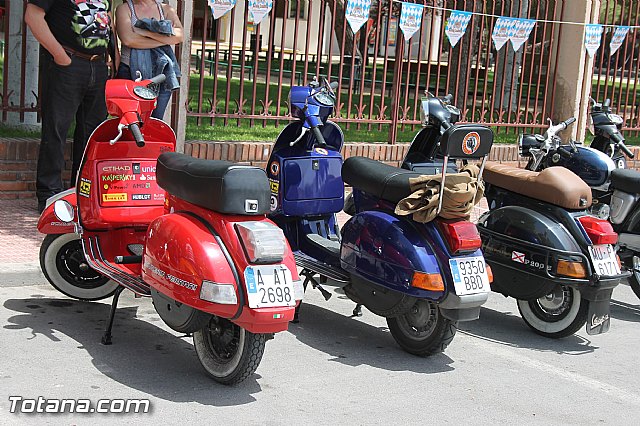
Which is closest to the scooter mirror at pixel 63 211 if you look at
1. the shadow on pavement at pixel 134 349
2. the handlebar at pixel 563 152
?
the shadow on pavement at pixel 134 349

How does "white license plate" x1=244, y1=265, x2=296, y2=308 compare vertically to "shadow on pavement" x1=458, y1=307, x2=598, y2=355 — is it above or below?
above

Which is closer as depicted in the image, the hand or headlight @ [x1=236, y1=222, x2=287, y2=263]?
headlight @ [x1=236, y1=222, x2=287, y2=263]

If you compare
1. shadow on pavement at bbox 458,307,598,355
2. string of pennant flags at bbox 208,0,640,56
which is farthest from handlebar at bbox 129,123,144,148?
string of pennant flags at bbox 208,0,640,56

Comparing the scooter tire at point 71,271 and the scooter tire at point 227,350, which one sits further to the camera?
the scooter tire at point 71,271

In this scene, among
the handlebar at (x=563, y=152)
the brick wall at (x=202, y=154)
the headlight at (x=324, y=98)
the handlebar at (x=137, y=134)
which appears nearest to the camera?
the handlebar at (x=137, y=134)

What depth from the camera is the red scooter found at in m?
4.59

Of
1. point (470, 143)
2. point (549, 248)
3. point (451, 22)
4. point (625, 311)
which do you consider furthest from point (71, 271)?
point (451, 22)

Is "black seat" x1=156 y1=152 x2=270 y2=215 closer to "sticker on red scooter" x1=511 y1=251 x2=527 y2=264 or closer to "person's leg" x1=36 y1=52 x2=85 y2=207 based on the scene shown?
"sticker on red scooter" x1=511 y1=251 x2=527 y2=264

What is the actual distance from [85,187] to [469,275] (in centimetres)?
233

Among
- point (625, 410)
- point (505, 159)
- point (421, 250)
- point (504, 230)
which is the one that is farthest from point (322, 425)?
point (505, 159)

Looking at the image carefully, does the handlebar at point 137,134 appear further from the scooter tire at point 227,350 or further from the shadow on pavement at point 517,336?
the shadow on pavement at point 517,336

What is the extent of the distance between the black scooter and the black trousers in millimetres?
2913

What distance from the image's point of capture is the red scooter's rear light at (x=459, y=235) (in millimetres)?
5316

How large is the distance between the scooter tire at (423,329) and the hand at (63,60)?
350cm
